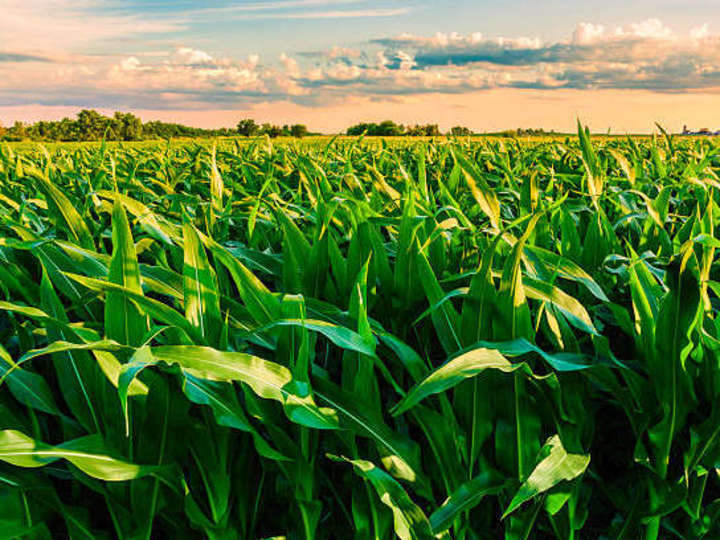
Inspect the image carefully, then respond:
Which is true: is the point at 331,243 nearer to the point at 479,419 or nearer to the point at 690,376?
the point at 479,419

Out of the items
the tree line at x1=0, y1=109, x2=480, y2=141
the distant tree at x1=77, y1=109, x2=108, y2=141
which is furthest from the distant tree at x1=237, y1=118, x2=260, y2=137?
the distant tree at x1=77, y1=109, x2=108, y2=141

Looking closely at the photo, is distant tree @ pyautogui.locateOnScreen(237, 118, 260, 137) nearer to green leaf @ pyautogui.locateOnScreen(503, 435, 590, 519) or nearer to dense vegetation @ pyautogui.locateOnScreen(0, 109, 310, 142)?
dense vegetation @ pyautogui.locateOnScreen(0, 109, 310, 142)

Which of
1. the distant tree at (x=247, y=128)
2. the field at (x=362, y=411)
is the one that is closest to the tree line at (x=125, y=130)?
the distant tree at (x=247, y=128)

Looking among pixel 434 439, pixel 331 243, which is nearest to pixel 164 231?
pixel 331 243

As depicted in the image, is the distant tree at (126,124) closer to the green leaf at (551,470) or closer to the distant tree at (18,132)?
the distant tree at (18,132)

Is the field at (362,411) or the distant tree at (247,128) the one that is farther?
the distant tree at (247,128)

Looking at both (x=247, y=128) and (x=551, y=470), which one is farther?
(x=247, y=128)

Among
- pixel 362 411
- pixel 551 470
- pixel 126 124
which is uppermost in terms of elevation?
pixel 126 124

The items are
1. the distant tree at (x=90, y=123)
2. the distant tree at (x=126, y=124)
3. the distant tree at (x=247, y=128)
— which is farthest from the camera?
the distant tree at (x=90, y=123)

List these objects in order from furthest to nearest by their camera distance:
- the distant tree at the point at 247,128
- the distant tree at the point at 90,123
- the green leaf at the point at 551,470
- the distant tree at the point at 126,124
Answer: the distant tree at the point at 90,123
the distant tree at the point at 126,124
the distant tree at the point at 247,128
the green leaf at the point at 551,470

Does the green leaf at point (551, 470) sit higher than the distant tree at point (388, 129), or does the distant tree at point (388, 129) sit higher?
the distant tree at point (388, 129)

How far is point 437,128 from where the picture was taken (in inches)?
658

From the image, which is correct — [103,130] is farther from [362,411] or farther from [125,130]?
[362,411]

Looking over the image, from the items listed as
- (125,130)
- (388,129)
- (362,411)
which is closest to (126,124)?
(125,130)
